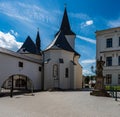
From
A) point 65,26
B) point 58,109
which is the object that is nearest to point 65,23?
point 65,26

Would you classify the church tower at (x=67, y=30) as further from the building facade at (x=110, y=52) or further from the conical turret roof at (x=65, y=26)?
the building facade at (x=110, y=52)

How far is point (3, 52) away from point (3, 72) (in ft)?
7.90

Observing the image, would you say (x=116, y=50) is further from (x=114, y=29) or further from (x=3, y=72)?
(x=3, y=72)

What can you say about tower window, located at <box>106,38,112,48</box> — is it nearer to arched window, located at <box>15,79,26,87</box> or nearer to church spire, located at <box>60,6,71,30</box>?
church spire, located at <box>60,6,71,30</box>

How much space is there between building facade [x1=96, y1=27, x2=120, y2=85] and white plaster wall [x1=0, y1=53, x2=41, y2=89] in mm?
14372

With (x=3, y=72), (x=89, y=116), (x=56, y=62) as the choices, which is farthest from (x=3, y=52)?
(x=89, y=116)

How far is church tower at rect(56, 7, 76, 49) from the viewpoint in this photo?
4403 cm

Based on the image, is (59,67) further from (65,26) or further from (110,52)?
(65,26)

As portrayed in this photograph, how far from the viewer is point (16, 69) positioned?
2609 centimetres

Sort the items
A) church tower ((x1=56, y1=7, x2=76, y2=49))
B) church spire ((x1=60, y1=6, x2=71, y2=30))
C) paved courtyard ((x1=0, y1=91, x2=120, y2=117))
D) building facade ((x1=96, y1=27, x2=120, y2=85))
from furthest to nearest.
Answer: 1. church spire ((x1=60, y1=6, x2=71, y2=30))
2. church tower ((x1=56, y1=7, x2=76, y2=49))
3. building facade ((x1=96, y1=27, x2=120, y2=85))
4. paved courtyard ((x1=0, y1=91, x2=120, y2=117))

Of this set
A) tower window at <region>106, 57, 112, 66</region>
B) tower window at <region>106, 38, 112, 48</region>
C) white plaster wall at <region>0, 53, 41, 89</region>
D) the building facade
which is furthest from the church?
tower window at <region>106, 38, 112, 48</region>

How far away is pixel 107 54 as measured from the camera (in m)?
39.3

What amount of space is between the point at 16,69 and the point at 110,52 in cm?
2026

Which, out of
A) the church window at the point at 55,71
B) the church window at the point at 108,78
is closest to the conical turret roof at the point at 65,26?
the church window at the point at 108,78
